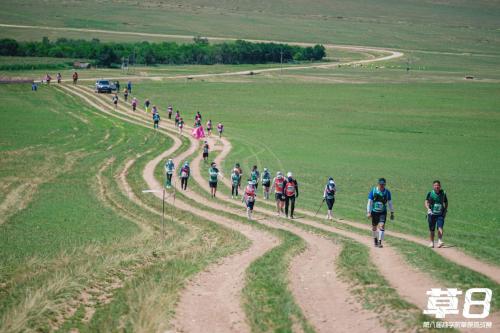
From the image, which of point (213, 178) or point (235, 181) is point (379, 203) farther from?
point (235, 181)

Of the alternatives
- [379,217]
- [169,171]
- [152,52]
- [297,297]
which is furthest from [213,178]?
[152,52]

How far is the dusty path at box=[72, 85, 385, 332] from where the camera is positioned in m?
15.6

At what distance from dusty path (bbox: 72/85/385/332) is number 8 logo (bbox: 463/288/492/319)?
197cm

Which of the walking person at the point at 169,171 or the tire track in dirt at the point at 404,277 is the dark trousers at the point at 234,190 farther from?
the tire track in dirt at the point at 404,277

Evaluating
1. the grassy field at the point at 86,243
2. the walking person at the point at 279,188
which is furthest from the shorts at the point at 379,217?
the walking person at the point at 279,188

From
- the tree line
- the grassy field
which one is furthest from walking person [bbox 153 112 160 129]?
the tree line

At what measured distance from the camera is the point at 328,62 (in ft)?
558

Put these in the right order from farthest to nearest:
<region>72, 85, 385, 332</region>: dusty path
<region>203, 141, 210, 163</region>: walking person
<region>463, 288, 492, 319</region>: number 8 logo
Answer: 1. <region>203, 141, 210, 163</region>: walking person
2. <region>72, 85, 385, 332</region>: dusty path
3. <region>463, 288, 492, 319</region>: number 8 logo

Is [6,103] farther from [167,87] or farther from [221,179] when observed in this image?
[221,179]

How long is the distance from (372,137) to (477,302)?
48.3 metres

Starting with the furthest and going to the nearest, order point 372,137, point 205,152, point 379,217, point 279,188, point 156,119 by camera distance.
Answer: point 372,137
point 156,119
point 205,152
point 279,188
point 379,217

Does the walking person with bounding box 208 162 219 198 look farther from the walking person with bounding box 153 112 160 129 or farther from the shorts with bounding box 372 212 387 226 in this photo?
the walking person with bounding box 153 112 160 129

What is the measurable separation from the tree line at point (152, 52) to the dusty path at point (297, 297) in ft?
376

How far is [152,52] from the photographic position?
485 ft
